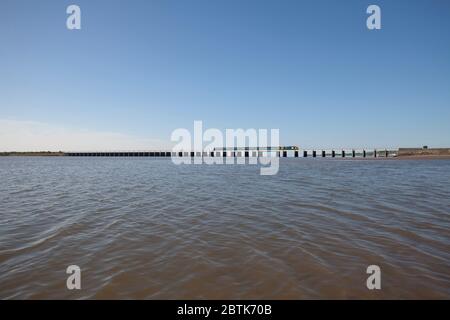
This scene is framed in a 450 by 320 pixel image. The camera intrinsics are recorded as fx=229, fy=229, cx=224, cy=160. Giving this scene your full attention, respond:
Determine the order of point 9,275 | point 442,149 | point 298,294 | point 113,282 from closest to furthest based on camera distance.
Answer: point 298,294, point 113,282, point 9,275, point 442,149

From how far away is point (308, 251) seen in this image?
4.56 meters

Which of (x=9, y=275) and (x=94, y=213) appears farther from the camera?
(x=94, y=213)

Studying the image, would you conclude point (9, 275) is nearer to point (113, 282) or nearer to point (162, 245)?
point (113, 282)

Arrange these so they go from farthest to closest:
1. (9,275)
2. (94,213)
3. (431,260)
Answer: (94,213) < (431,260) < (9,275)

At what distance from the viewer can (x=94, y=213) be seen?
7.65 m

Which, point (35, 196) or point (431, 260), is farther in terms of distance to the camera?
point (35, 196)

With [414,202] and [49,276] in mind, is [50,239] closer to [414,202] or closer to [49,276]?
[49,276]
